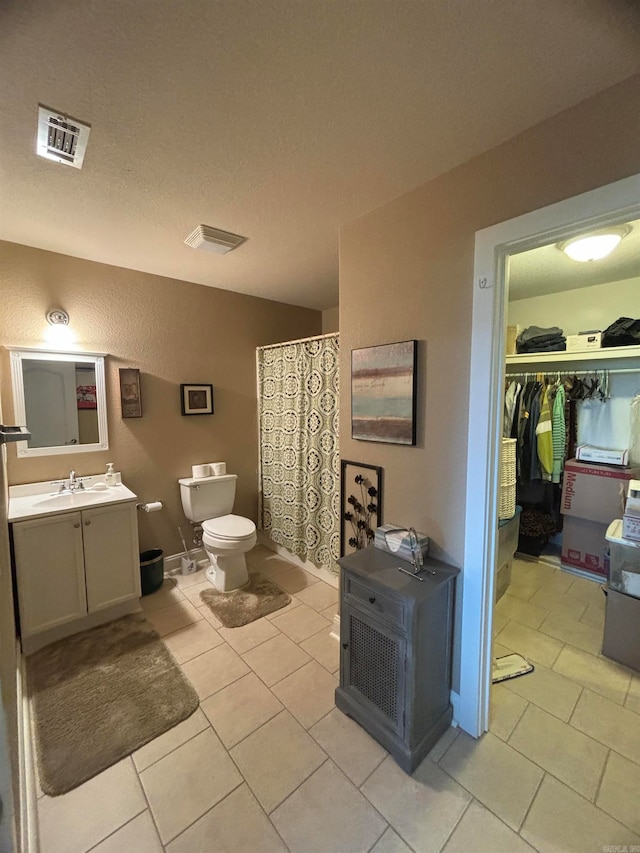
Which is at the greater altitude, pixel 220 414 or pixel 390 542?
pixel 220 414

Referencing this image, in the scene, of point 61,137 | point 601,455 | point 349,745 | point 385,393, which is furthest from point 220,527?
point 601,455

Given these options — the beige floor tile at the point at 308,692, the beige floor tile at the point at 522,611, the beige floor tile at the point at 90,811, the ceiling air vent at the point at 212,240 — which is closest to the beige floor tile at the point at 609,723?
the beige floor tile at the point at 522,611

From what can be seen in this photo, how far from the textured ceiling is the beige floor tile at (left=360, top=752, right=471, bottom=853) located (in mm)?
2411

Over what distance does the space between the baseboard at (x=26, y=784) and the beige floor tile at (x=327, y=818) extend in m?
0.78

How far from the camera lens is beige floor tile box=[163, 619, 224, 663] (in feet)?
6.51

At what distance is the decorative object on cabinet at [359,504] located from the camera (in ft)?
6.17

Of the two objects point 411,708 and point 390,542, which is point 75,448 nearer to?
point 390,542

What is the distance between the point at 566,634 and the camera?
2.11m

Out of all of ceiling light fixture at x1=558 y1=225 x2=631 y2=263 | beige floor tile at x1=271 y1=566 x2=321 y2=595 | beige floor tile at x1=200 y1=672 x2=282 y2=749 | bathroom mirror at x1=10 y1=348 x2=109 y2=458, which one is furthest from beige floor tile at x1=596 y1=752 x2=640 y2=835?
bathroom mirror at x1=10 y1=348 x2=109 y2=458

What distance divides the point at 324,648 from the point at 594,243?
2.72m

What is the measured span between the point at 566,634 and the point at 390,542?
57.0 inches

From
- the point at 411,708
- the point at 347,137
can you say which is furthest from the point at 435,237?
the point at 411,708

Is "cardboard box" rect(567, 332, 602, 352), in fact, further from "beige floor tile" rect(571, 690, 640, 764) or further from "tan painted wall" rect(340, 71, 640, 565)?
"beige floor tile" rect(571, 690, 640, 764)

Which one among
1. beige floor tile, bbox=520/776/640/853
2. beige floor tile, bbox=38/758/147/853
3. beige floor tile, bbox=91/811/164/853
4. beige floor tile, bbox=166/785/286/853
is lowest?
beige floor tile, bbox=38/758/147/853
